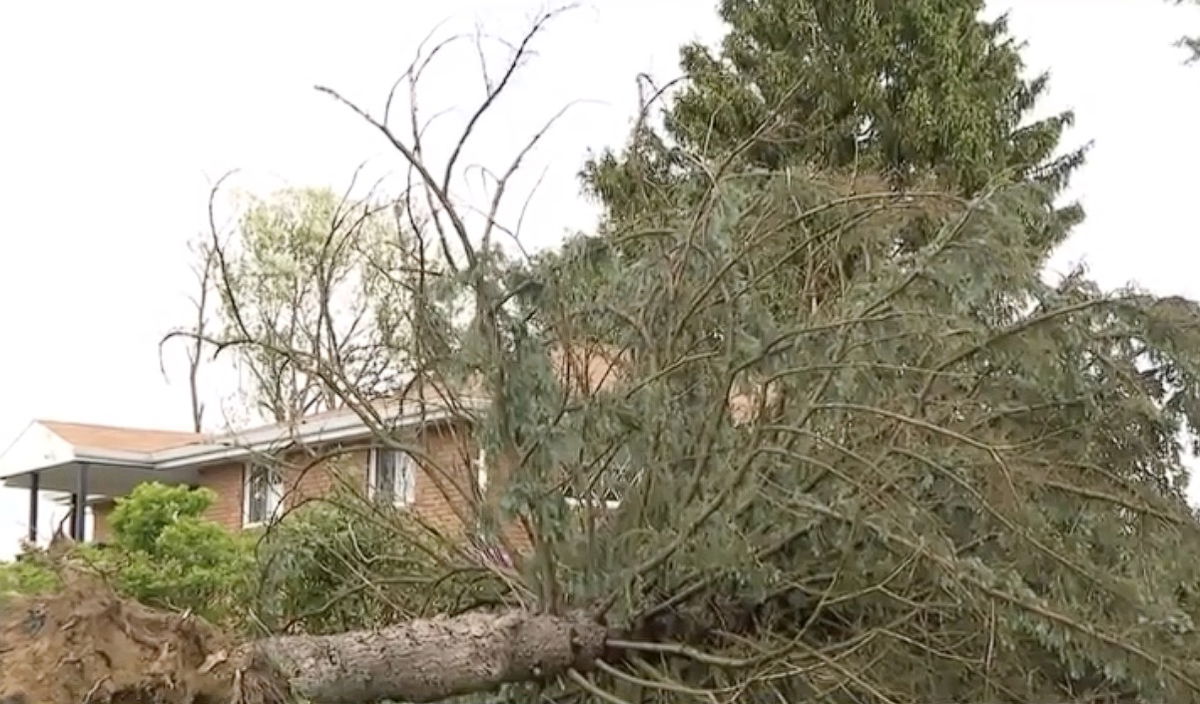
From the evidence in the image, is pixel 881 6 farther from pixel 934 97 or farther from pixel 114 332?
pixel 114 332

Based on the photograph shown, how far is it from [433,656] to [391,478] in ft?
9.07

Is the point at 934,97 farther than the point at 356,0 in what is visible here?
Yes

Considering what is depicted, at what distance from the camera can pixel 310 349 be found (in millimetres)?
6648

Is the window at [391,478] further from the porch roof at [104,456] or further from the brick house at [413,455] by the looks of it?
the porch roof at [104,456]

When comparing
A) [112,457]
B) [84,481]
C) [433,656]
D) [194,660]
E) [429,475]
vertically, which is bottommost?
[433,656]

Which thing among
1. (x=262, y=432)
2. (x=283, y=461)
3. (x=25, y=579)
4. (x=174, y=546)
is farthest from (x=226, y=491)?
(x=283, y=461)

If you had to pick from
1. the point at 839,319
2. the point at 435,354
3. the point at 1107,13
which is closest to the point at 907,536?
the point at 839,319

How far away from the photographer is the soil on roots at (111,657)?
3984mm

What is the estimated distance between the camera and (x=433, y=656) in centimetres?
505

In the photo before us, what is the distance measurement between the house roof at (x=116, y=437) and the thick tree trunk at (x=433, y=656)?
1208 centimetres

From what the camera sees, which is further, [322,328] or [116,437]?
[116,437]

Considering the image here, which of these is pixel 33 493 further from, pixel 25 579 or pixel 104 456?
pixel 25 579

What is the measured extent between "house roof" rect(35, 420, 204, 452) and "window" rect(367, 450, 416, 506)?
928 cm

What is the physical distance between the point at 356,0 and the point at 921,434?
166 inches
